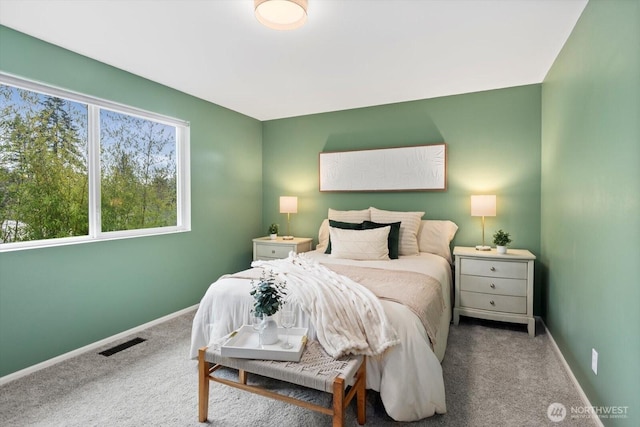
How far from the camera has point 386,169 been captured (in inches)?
155

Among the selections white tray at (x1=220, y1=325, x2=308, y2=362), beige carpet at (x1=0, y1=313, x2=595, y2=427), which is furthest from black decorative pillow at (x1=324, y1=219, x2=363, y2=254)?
white tray at (x1=220, y1=325, x2=308, y2=362)

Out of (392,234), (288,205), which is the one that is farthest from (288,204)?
(392,234)

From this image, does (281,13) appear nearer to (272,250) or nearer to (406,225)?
(406,225)

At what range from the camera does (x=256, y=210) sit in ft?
15.5

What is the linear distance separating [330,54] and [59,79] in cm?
212

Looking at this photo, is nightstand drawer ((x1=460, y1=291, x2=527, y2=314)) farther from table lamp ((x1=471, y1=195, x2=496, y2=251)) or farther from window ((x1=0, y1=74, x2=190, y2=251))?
window ((x1=0, y1=74, x2=190, y2=251))

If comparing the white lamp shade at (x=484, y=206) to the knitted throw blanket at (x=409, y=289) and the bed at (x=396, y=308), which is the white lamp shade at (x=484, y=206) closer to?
the bed at (x=396, y=308)

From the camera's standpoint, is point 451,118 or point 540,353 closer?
point 540,353

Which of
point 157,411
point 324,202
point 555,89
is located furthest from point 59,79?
point 555,89

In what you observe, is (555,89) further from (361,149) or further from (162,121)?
(162,121)

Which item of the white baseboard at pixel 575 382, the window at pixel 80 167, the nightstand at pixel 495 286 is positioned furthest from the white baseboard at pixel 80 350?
the white baseboard at pixel 575 382

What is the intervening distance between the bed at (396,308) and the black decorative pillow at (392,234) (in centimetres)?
1

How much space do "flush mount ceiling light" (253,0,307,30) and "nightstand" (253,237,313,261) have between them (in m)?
2.51

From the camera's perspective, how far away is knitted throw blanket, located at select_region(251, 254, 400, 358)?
170 cm
